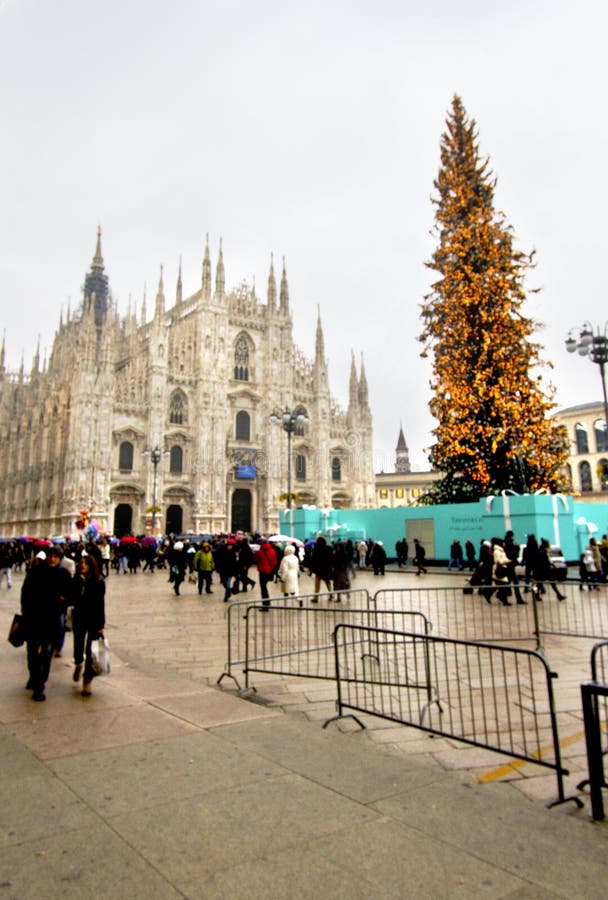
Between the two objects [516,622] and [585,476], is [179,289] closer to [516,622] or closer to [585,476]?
[585,476]

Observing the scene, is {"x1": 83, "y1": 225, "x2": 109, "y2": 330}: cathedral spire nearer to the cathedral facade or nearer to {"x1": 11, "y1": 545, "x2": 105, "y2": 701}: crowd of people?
the cathedral facade

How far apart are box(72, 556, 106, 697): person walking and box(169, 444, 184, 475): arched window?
125ft

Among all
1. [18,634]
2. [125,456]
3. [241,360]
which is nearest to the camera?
[18,634]

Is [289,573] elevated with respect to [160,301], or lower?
lower

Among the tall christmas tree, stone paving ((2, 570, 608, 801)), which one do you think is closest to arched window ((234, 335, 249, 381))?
the tall christmas tree

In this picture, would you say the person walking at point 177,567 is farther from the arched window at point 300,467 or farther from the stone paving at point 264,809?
the arched window at point 300,467

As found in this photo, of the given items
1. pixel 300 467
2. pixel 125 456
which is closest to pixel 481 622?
pixel 125 456

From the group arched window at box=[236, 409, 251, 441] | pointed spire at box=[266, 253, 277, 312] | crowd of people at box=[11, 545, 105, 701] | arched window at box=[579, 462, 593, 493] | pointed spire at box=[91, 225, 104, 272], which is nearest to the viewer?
crowd of people at box=[11, 545, 105, 701]

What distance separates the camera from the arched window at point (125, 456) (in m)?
41.2

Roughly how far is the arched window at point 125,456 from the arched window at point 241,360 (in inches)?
424

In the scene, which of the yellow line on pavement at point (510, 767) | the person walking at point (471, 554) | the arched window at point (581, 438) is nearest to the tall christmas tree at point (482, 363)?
the person walking at point (471, 554)

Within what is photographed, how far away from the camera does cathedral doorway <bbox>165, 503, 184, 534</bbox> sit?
→ 141 feet

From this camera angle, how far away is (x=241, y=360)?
48.3 metres

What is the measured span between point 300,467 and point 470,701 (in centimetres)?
4453
